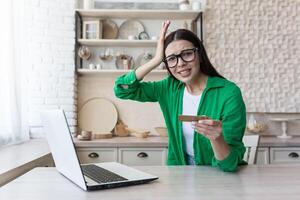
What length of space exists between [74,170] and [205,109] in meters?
0.72

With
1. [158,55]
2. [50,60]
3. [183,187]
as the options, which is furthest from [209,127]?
[50,60]

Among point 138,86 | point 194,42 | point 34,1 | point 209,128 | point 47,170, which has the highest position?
point 34,1

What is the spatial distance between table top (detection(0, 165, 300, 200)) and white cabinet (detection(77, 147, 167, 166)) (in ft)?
4.56

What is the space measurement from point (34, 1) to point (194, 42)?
220cm

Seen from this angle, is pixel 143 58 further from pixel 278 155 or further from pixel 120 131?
pixel 278 155

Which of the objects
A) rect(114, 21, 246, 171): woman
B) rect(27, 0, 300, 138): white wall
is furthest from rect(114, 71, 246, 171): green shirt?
rect(27, 0, 300, 138): white wall

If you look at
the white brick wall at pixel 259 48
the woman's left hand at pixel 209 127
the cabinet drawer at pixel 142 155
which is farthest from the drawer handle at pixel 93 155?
the woman's left hand at pixel 209 127

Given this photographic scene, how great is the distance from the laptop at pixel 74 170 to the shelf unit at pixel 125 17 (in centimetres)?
198

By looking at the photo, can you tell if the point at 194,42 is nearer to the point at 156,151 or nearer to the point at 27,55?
the point at 156,151

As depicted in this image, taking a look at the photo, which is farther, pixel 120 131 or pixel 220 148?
pixel 120 131

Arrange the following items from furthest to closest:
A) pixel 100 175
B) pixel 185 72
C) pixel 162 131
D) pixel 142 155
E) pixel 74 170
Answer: pixel 162 131, pixel 142 155, pixel 185 72, pixel 100 175, pixel 74 170

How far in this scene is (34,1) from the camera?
307 centimetres

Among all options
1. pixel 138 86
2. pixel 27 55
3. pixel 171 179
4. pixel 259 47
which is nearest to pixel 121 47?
pixel 27 55

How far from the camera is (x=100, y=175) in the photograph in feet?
3.65
